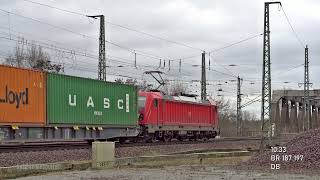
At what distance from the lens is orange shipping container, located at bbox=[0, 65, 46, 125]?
25.2m

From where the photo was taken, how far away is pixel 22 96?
26.3 metres

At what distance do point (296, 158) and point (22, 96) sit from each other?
14.6m

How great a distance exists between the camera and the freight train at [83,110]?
25.8m

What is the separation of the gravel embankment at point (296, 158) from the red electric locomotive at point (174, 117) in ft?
61.6

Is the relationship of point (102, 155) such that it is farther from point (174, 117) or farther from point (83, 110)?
point (174, 117)

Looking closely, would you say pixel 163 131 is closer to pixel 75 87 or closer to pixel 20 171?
pixel 75 87

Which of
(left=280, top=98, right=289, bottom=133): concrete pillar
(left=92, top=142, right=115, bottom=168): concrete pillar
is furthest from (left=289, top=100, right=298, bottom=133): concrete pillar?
(left=92, top=142, right=115, bottom=168): concrete pillar

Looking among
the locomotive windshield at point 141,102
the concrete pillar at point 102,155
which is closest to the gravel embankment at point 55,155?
the concrete pillar at point 102,155

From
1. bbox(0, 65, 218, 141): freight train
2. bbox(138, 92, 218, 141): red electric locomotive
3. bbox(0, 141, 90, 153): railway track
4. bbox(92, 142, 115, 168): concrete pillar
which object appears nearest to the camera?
bbox(92, 142, 115, 168): concrete pillar

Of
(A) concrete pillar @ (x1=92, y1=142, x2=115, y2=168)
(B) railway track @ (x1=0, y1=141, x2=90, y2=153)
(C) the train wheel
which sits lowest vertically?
(C) the train wheel

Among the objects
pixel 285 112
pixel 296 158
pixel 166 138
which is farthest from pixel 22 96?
pixel 285 112

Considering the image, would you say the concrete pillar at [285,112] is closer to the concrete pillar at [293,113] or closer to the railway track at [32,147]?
the concrete pillar at [293,113]

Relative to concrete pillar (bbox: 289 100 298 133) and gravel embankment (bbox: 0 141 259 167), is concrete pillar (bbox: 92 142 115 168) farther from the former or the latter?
concrete pillar (bbox: 289 100 298 133)

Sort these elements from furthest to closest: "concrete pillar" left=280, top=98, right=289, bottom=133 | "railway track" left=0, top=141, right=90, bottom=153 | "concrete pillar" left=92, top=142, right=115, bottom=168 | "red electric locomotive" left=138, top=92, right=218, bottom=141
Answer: "concrete pillar" left=280, top=98, right=289, bottom=133 < "red electric locomotive" left=138, top=92, right=218, bottom=141 < "railway track" left=0, top=141, right=90, bottom=153 < "concrete pillar" left=92, top=142, right=115, bottom=168
